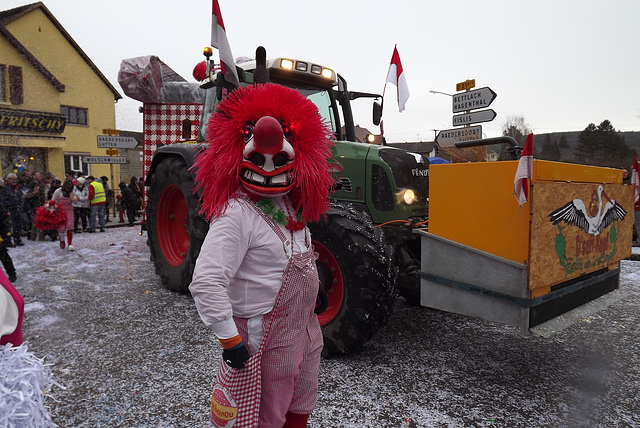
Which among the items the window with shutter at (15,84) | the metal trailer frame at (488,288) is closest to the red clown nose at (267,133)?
the metal trailer frame at (488,288)

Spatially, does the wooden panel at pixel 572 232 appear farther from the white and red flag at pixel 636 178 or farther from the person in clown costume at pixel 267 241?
the person in clown costume at pixel 267 241

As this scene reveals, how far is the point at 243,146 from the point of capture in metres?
1.77

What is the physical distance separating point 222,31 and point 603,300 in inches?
130

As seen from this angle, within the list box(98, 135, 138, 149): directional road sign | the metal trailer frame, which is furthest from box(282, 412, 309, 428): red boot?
box(98, 135, 138, 149): directional road sign

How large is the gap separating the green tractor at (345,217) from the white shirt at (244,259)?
76 centimetres

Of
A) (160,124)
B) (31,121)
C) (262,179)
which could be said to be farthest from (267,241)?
(31,121)

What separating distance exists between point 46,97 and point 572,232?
22573 mm

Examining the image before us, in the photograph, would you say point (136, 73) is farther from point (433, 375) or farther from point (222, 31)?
point (433, 375)

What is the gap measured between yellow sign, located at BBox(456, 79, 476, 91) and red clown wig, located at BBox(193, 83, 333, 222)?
22.9 feet

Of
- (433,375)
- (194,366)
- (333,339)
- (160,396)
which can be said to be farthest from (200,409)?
(433,375)

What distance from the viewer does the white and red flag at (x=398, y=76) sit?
6422mm

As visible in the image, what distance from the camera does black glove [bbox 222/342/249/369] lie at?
1.53 metres

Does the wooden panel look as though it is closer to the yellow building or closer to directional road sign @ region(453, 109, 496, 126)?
directional road sign @ region(453, 109, 496, 126)

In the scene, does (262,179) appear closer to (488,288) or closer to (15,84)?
(488,288)
